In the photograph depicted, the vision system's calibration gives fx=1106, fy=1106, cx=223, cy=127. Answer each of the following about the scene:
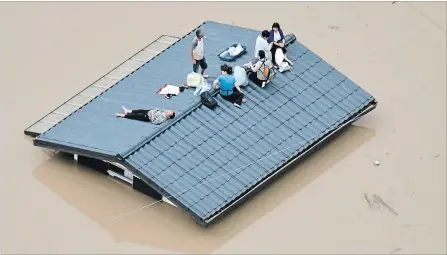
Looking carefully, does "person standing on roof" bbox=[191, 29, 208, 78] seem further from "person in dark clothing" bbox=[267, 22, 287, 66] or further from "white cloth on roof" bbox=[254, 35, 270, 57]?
"person in dark clothing" bbox=[267, 22, 287, 66]

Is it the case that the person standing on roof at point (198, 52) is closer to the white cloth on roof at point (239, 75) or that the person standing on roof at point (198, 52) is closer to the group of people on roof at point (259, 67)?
the group of people on roof at point (259, 67)

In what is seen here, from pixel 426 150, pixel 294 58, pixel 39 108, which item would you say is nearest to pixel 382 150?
pixel 426 150

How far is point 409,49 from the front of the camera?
769 inches

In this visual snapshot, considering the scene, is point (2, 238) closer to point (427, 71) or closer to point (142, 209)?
point (142, 209)

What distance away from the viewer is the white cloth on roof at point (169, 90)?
16909 millimetres

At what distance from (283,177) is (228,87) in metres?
1.58

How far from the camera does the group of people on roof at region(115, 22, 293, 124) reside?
1631 cm

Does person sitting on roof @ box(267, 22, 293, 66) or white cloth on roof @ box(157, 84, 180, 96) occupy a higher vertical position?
person sitting on roof @ box(267, 22, 293, 66)

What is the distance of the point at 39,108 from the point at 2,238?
3214 mm

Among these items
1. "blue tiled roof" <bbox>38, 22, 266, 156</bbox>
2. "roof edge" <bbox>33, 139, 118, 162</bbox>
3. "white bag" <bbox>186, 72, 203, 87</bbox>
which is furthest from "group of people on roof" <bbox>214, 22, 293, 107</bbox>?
"roof edge" <bbox>33, 139, 118, 162</bbox>

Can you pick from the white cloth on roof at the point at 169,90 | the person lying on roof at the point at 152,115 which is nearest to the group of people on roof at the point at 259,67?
the white cloth on roof at the point at 169,90

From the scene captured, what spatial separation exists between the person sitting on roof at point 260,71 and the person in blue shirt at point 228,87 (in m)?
0.45

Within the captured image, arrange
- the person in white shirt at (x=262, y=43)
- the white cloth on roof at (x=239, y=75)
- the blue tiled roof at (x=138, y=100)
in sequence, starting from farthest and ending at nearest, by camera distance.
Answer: the person in white shirt at (x=262, y=43) → the white cloth on roof at (x=239, y=75) → the blue tiled roof at (x=138, y=100)

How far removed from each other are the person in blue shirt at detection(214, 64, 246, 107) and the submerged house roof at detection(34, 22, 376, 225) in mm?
111
